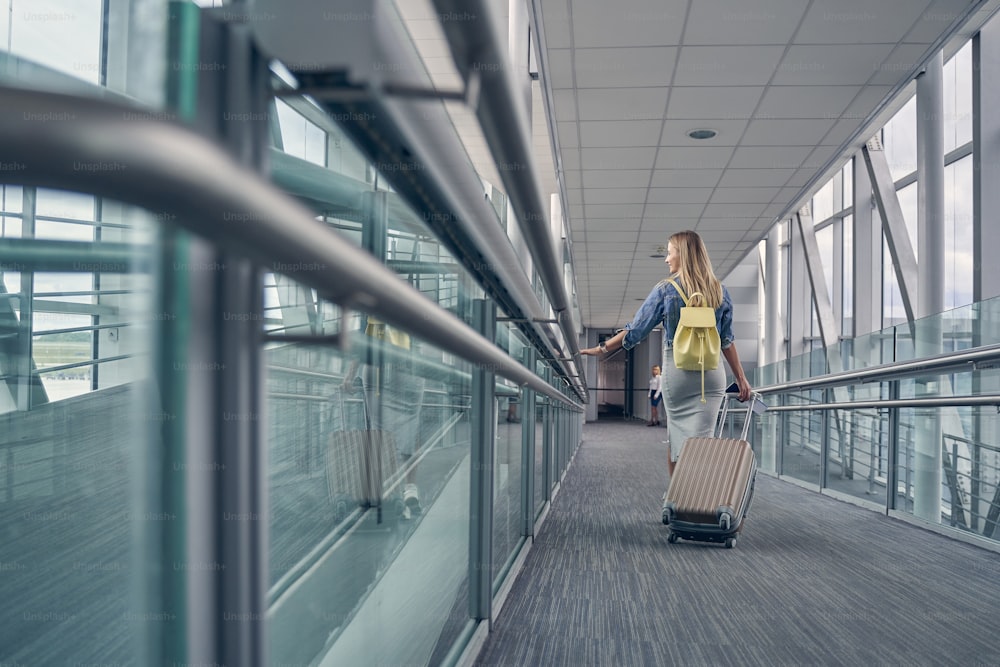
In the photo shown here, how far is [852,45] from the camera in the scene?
14.6 feet

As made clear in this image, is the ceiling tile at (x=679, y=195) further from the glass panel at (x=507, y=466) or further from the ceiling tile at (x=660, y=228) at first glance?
the glass panel at (x=507, y=466)

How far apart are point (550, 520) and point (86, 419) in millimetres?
A: 2739

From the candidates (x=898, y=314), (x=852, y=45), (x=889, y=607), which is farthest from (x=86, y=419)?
(x=898, y=314)

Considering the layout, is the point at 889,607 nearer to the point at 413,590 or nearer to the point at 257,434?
the point at 413,590

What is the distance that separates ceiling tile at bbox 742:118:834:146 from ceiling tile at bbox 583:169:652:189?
1.08 meters

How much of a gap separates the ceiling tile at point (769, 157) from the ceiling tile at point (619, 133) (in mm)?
797

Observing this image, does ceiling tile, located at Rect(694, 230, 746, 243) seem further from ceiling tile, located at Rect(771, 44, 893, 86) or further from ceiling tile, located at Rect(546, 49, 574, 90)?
ceiling tile, located at Rect(546, 49, 574, 90)

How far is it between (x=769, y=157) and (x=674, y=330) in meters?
3.85

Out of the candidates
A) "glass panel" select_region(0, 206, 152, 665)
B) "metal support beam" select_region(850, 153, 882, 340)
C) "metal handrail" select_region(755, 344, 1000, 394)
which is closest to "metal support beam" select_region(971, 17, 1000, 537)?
"metal handrail" select_region(755, 344, 1000, 394)

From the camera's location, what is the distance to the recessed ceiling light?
5812mm

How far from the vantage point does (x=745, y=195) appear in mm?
7602

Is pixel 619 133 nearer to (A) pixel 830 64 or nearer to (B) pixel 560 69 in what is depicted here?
(B) pixel 560 69

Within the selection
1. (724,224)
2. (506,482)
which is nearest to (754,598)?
(506,482)

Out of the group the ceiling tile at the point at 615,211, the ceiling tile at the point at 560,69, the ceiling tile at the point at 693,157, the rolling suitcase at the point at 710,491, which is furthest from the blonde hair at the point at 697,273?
the ceiling tile at the point at 615,211
